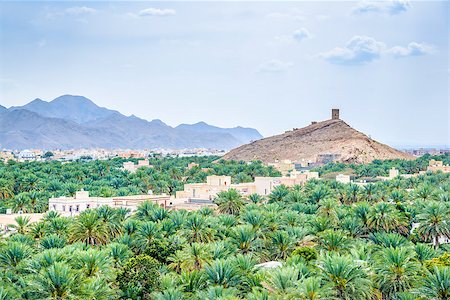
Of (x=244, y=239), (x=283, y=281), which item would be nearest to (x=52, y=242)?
(x=244, y=239)

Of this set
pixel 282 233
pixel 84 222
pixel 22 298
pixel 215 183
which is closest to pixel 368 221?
pixel 282 233

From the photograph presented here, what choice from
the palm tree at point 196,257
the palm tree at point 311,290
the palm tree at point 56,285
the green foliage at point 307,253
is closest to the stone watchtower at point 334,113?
the green foliage at point 307,253

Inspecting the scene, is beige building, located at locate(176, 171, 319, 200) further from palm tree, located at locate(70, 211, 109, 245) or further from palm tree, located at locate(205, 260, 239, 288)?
palm tree, located at locate(205, 260, 239, 288)

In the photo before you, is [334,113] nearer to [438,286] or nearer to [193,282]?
[193,282]

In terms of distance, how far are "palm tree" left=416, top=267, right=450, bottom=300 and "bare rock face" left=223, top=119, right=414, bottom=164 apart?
12828cm

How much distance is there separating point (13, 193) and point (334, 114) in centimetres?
13268

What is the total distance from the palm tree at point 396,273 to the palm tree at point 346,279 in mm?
2148

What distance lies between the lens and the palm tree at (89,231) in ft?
133

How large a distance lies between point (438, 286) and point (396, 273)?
343 cm

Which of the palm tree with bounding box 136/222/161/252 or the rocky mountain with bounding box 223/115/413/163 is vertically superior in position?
the rocky mountain with bounding box 223/115/413/163

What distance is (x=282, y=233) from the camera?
128 ft

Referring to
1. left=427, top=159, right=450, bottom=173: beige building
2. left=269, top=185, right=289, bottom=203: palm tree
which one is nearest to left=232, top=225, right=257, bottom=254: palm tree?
left=269, top=185, right=289, bottom=203: palm tree

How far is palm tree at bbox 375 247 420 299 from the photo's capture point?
1142 inches

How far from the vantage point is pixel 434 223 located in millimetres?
42344
